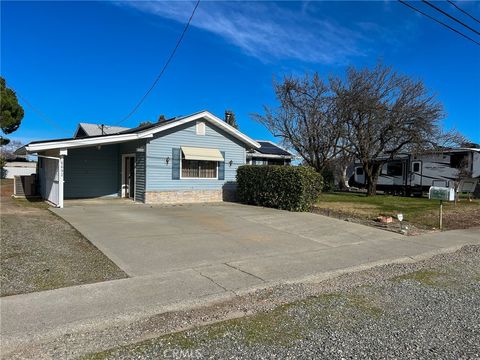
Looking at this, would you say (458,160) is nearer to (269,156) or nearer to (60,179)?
(269,156)

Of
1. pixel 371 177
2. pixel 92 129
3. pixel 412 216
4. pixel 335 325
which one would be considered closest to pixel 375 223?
pixel 412 216

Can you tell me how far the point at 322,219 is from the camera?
41.7 feet

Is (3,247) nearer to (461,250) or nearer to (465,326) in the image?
(465,326)

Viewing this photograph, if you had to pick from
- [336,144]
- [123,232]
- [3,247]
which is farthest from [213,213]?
[336,144]

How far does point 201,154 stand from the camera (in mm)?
17422

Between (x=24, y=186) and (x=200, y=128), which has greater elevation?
(x=200, y=128)

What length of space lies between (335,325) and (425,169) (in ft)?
74.6

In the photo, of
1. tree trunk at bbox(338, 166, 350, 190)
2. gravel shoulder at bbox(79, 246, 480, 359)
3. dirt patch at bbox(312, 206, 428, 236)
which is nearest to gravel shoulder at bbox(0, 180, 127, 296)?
gravel shoulder at bbox(79, 246, 480, 359)

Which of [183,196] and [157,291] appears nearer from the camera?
[157,291]

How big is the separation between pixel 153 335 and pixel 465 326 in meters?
3.43

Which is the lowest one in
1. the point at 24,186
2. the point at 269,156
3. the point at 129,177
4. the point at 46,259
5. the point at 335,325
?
the point at 335,325

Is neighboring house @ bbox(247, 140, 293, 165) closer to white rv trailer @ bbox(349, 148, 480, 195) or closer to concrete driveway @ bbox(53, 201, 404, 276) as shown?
white rv trailer @ bbox(349, 148, 480, 195)

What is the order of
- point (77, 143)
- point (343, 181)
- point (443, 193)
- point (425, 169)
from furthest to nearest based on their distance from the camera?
point (343, 181)
point (425, 169)
point (77, 143)
point (443, 193)

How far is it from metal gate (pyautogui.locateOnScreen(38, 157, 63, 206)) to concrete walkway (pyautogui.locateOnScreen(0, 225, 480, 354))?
9.39m
